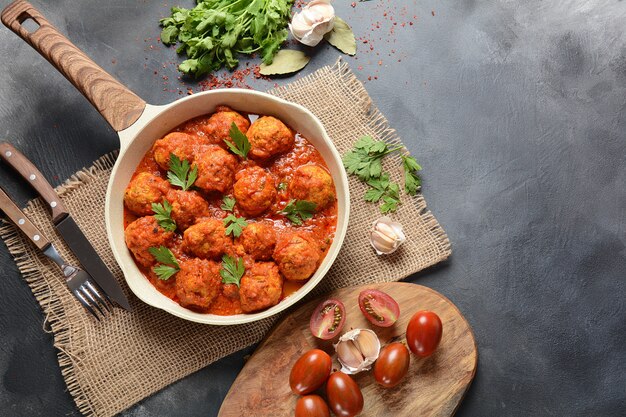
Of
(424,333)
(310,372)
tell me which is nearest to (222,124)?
(310,372)

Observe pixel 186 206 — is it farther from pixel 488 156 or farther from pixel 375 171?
pixel 488 156

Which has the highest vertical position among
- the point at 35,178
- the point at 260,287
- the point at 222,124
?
the point at 35,178

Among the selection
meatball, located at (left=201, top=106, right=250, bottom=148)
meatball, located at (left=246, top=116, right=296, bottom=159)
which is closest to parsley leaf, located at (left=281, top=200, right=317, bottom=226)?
meatball, located at (left=246, top=116, right=296, bottom=159)

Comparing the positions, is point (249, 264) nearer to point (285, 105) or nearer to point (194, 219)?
point (194, 219)

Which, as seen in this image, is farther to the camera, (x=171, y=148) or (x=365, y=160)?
→ (x=365, y=160)

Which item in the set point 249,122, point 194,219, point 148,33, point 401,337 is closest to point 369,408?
point 401,337

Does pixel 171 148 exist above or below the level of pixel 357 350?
above
